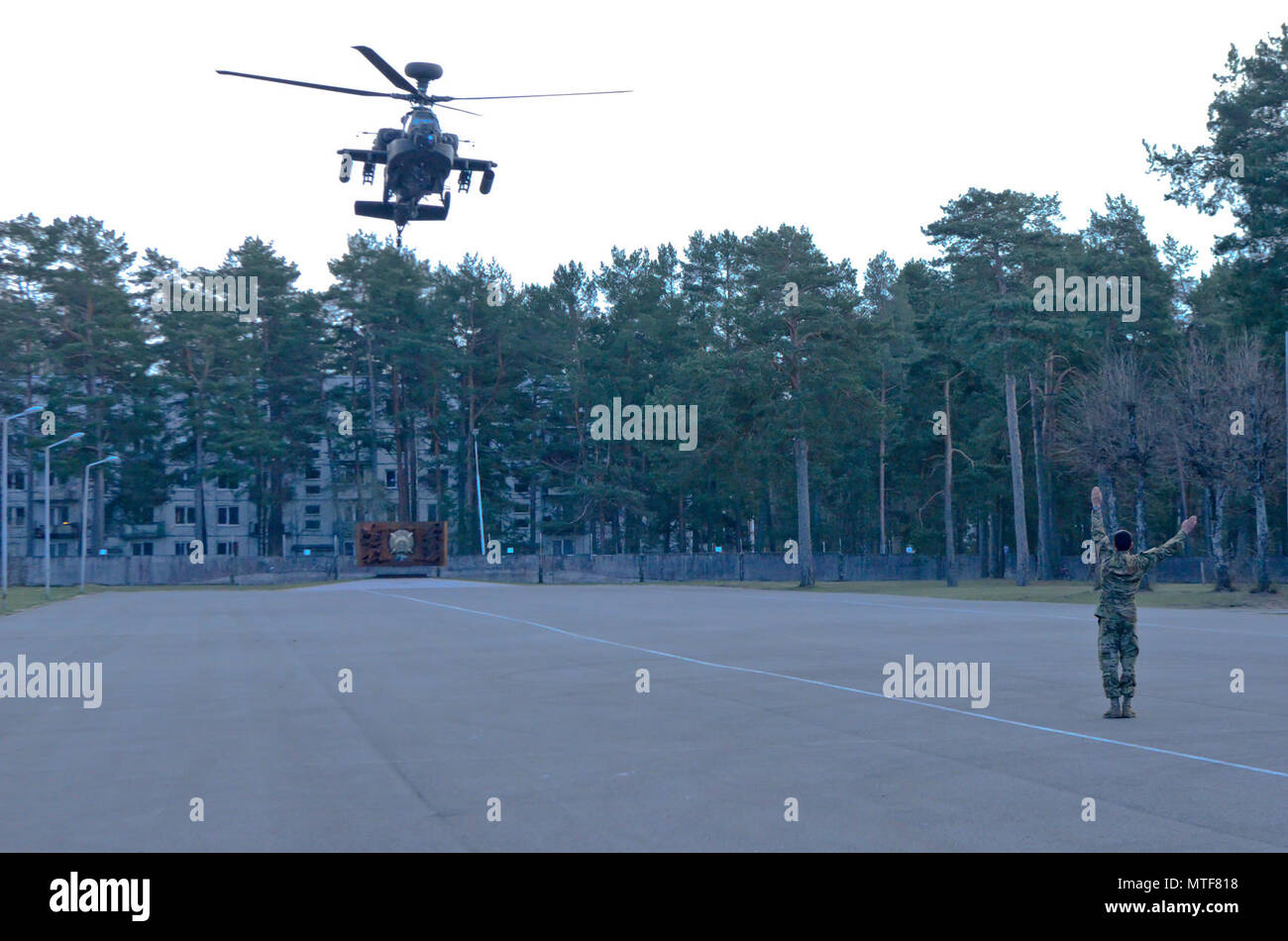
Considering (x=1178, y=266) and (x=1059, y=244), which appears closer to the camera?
(x=1059, y=244)

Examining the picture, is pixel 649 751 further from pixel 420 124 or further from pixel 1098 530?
pixel 420 124

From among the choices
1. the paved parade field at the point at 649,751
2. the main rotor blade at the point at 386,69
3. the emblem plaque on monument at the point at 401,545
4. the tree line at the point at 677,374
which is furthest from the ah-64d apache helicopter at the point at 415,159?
the emblem plaque on monument at the point at 401,545

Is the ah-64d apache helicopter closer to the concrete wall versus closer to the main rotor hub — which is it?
the main rotor hub

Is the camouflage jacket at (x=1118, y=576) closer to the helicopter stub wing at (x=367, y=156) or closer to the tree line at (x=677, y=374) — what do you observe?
the helicopter stub wing at (x=367, y=156)

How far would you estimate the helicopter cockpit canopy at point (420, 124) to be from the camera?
64.6ft

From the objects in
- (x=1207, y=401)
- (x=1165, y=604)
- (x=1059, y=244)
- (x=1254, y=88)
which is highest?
(x=1254, y=88)

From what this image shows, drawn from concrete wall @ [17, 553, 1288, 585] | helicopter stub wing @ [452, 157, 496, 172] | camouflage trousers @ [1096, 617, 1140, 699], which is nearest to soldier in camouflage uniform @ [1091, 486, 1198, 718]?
camouflage trousers @ [1096, 617, 1140, 699]

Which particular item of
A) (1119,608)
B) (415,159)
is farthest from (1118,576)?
(415,159)

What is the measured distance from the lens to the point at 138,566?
81.3m

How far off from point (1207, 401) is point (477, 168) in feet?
113

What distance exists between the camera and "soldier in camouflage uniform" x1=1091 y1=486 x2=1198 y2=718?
42.8 feet

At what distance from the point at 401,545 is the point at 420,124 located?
196 feet
